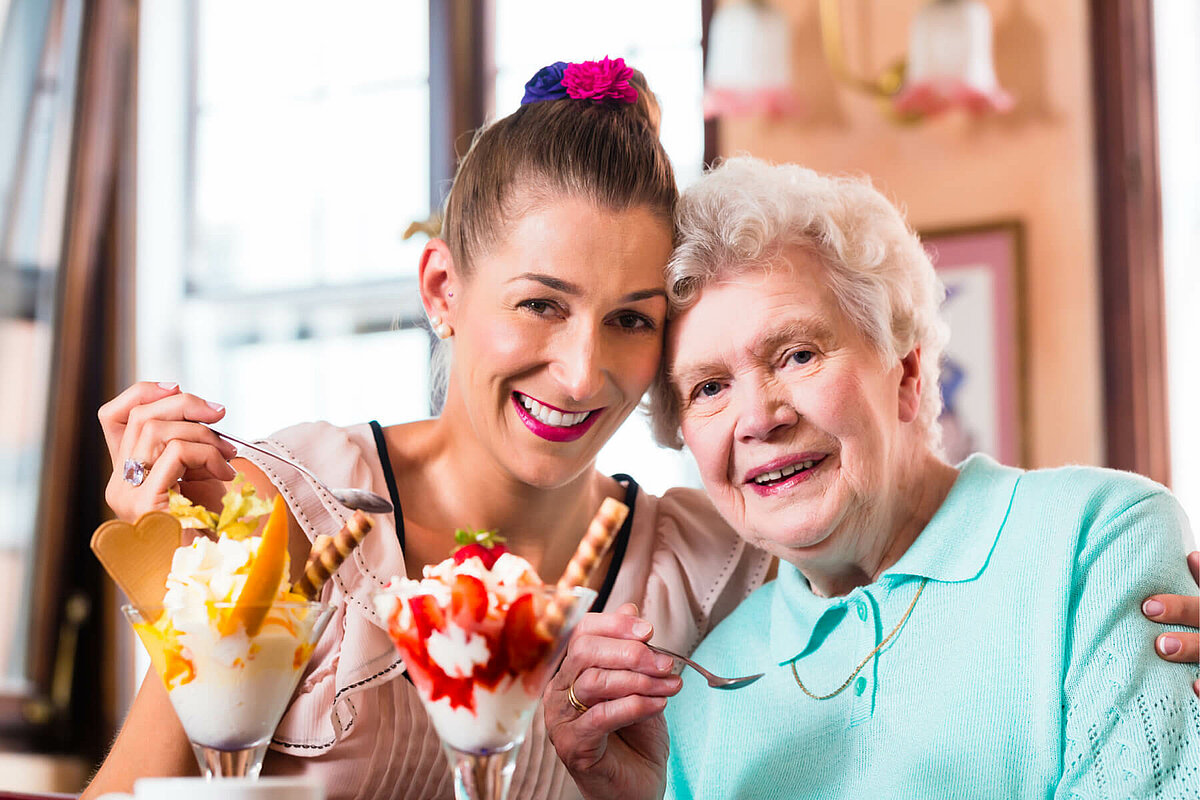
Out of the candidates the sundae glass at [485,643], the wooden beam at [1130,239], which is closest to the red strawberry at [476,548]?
the sundae glass at [485,643]

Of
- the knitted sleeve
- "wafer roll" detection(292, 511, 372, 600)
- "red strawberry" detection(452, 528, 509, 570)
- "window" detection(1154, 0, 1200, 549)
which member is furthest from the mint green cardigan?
"window" detection(1154, 0, 1200, 549)

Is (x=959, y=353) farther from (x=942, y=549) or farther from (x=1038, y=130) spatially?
(x=942, y=549)

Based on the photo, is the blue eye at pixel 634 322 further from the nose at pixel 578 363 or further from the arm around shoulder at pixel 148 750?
the arm around shoulder at pixel 148 750

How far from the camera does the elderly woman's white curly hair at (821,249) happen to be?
1.66 metres

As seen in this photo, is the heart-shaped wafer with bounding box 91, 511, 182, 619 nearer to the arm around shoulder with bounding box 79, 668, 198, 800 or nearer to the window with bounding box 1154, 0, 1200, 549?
the arm around shoulder with bounding box 79, 668, 198, 800

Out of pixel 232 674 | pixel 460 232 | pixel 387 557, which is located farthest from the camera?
pixel 460 232

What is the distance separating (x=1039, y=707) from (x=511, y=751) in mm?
648

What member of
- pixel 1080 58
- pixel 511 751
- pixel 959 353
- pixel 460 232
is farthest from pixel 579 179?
Answer: pixel 1080 58

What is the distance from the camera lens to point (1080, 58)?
3.58m

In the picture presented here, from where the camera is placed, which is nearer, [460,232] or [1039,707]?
[1039,707]

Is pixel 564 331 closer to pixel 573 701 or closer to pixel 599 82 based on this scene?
pixel 599 82

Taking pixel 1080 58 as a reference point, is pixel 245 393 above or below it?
below

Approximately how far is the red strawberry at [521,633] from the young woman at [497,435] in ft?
1.24

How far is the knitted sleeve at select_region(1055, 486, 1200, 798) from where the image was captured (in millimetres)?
1299
